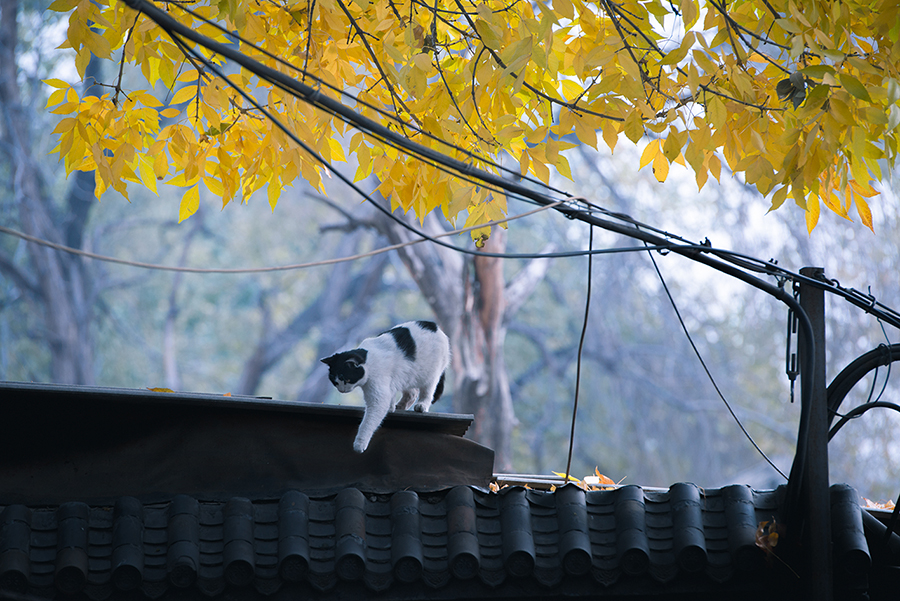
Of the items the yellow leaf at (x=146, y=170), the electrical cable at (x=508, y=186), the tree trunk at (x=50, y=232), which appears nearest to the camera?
the electrical cable at (x=508, y=186)

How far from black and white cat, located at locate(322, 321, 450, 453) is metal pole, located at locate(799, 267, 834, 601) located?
145 centimetres

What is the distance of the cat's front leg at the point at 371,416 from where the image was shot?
8.64 feet

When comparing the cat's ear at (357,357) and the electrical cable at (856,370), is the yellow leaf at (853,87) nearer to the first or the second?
the electrical cable at (856,370)

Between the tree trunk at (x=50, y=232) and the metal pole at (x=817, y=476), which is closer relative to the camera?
the metal pole at (x=817, y=476)

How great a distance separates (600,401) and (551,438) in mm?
1152

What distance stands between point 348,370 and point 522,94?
5.44 ft

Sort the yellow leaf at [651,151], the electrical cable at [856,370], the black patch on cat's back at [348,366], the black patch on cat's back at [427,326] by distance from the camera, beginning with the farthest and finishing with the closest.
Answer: the yellow leaf at [651,151]
the black patch on cat's back at [427,326]
the black patch on cat's back at [348,366]
the electrical cable at [856,370]

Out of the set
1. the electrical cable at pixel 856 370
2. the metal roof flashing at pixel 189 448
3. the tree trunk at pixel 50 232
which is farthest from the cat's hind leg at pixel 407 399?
the tree trunk at pixel 50 232

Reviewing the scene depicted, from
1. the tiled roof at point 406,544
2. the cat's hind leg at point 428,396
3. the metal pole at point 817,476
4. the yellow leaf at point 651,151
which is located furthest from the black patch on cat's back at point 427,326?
the metal pole at point 817,476

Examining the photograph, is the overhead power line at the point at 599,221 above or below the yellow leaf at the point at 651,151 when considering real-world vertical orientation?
below

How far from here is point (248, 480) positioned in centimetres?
259

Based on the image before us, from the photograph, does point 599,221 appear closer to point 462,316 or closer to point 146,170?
point 146,170

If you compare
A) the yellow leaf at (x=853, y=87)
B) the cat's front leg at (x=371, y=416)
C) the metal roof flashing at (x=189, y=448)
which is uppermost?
the yellow leaf at (x=853, y=87)

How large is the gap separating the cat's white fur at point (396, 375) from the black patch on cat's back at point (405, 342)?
0.05 feet
